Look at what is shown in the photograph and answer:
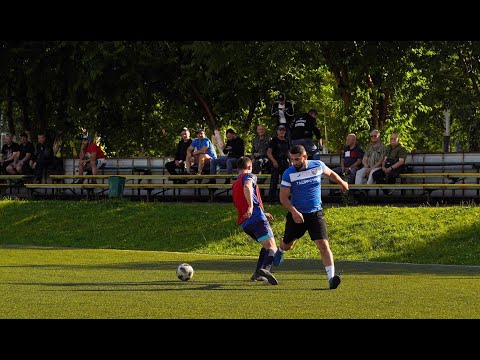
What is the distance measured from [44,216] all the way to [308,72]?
45.2ft

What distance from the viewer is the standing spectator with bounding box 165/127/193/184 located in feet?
108


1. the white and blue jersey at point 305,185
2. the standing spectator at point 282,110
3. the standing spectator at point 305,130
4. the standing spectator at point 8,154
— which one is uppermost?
the standing spectator at point 282,110

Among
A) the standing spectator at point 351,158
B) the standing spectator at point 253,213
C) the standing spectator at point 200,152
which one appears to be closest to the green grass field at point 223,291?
the standing spectator at point 253,213

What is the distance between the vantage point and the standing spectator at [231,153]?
3195cm

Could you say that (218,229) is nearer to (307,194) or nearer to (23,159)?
(23,159)

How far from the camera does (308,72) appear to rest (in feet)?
142

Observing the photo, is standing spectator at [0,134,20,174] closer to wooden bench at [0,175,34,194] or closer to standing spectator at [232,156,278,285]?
wooden bench at [0,175,34,194]

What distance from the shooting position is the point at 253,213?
59.6 ft

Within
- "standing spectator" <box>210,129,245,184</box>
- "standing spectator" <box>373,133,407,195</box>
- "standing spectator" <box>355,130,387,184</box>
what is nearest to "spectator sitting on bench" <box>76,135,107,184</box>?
"standing spectator" <box>210,129,245,184</box>

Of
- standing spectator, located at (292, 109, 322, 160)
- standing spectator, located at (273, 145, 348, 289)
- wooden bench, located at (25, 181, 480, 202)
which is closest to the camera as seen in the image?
standing spectator, located at (273, 145, 348, 289)

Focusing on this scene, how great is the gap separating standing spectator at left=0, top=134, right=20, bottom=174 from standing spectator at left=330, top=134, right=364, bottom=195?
39.9ft

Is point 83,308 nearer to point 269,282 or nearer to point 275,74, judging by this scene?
point 269,282

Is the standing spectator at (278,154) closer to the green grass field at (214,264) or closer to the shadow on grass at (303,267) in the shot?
the green grass field at (214,264)

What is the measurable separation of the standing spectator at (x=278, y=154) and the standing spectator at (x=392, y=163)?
7.42 feet
